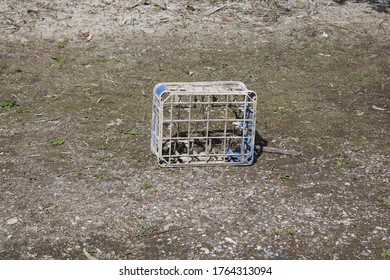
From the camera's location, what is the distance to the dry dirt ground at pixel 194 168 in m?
6.24

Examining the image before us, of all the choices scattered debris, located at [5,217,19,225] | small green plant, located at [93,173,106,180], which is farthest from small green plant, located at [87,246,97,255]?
small green plant, located at [93,173,106,180]

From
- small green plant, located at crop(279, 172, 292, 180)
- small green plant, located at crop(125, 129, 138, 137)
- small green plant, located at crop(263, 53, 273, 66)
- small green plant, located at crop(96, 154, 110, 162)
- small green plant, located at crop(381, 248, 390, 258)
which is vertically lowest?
small green plant, located at crop(263, 53, 273, 66)

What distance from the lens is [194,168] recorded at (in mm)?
7539

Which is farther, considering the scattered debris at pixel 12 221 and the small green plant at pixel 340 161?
the small green plant at pixel 340 161

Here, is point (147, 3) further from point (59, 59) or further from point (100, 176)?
point (100, 176)

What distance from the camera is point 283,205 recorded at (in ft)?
22.5

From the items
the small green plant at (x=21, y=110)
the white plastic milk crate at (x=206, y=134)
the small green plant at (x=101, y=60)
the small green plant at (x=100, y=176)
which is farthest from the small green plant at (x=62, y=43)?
the small green plant at (x=100, y=176)

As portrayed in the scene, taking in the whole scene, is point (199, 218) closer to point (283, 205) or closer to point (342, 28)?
point (283, 205)


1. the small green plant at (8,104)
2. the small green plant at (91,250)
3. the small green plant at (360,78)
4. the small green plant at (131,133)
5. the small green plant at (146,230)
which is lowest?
the small green plant at (360,78)

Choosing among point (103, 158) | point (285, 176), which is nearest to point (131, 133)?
point (103, 158)

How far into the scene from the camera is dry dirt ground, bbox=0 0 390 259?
6.24 m

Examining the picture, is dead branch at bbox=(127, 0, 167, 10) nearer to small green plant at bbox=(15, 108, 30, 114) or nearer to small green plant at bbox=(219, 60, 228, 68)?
small green plant at bbox=(219, 60, 228, 68)

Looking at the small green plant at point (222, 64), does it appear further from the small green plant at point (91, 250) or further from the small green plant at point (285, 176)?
the small green plant at point (91, 250)
